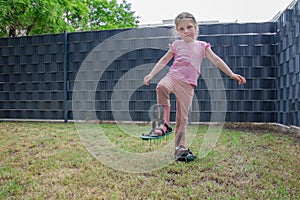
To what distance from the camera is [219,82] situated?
4512 mm

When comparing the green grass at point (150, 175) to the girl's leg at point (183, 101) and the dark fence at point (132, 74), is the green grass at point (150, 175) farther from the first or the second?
the dark fence at point (132, 74)

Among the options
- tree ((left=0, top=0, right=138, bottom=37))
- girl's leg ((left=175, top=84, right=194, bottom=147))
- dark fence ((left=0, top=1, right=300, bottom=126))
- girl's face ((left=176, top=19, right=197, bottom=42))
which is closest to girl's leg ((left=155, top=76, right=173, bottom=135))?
girl's leg ((left=175, top=84, right=194, bottom=147))

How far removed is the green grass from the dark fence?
149 cm

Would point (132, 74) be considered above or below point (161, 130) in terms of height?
above

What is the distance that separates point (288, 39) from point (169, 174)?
3.14 m

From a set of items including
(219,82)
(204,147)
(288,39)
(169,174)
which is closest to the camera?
(169,174)

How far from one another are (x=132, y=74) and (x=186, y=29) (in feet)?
11.1

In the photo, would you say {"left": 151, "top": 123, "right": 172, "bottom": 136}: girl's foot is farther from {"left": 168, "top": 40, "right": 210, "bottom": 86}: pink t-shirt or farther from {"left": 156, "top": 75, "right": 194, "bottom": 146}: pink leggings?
{"left": 168, "top": 40, "right": 210, "bottom": 86}: pink t-shirt

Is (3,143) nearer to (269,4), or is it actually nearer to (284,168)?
(284,168)

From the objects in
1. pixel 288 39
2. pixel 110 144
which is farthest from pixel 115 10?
pixel 110 144

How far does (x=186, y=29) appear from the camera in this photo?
4.45 ft

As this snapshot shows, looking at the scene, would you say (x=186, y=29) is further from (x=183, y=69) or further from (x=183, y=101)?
(x=183, y=101)

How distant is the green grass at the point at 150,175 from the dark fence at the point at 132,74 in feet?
4.90

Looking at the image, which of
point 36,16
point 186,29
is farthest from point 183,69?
point 36,16
